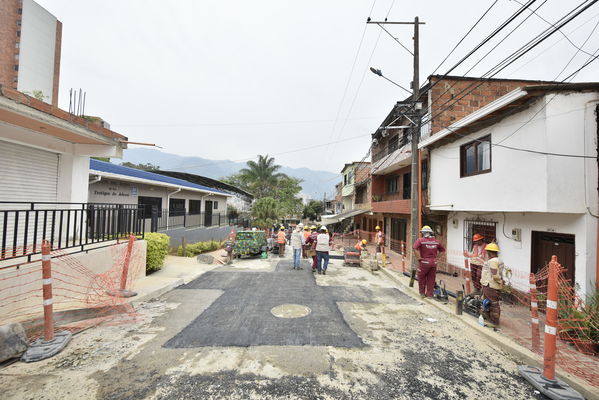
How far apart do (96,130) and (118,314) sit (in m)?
4.38

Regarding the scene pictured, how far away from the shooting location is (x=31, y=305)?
4.05m

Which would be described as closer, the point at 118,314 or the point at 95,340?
the point at 95,340

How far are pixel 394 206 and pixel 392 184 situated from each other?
4.28 m

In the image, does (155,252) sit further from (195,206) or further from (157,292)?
(195,206)

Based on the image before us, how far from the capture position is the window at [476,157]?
7246 mm

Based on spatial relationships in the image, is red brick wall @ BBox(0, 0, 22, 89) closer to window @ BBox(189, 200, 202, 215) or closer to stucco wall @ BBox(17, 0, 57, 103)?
stucco wall @ BBox(17, 0, 57, 103)

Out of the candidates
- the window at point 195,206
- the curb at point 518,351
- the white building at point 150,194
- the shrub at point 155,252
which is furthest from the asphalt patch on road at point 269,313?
the window at point 195,206

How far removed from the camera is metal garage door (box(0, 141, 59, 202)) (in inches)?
214

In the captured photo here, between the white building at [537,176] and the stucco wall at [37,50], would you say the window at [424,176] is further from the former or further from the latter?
the stucco wall at [37,50]

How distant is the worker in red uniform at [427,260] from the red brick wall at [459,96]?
6095 millimetres

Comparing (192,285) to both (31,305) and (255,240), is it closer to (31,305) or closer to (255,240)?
(31,305)

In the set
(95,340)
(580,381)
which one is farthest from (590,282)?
(95,340)

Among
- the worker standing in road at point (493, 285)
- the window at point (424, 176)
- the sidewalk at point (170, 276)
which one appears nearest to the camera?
the worker standing in road at point (493, 285)

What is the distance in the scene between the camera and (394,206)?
12930mm
